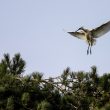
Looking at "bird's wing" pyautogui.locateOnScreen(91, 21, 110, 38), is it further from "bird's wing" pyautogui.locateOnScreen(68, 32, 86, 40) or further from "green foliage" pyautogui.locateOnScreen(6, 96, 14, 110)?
"green foliage" pyautogui.locateOnScreen(6, 96, 14, 110)

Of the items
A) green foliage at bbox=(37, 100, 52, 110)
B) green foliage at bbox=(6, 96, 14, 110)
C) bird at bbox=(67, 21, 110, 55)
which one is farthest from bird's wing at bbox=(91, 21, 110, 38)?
green foliage at bbox=(6, 96, 14, 110)

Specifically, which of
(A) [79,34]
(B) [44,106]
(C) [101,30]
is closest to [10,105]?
(B) [44,106]

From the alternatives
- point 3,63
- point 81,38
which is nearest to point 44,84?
point 3,63

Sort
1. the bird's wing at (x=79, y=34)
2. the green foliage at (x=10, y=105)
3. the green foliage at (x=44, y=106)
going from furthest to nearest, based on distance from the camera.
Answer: the bird's wing at (x=79, y=34) < the green foliage at (x=10, y=105) < the green foliage at (x=44, y=106)

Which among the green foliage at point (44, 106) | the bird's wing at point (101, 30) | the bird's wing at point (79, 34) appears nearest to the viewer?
the green foliage at point (44, 106)

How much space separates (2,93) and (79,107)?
0.95 m

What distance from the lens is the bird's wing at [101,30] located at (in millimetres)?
7895

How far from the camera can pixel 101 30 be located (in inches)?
313

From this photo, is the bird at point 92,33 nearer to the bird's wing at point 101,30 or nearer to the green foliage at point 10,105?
the bird's wing at point 101,30

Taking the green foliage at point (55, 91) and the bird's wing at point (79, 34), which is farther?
the bird's wing at point (79, 34)

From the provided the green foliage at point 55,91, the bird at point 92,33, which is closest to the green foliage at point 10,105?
the green foliage at point 55,91

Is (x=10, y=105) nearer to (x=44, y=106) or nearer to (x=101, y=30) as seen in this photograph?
(x=44, y=106)

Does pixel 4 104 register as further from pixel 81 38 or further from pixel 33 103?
pixel 81 38

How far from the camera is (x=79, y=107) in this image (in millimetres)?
6910
